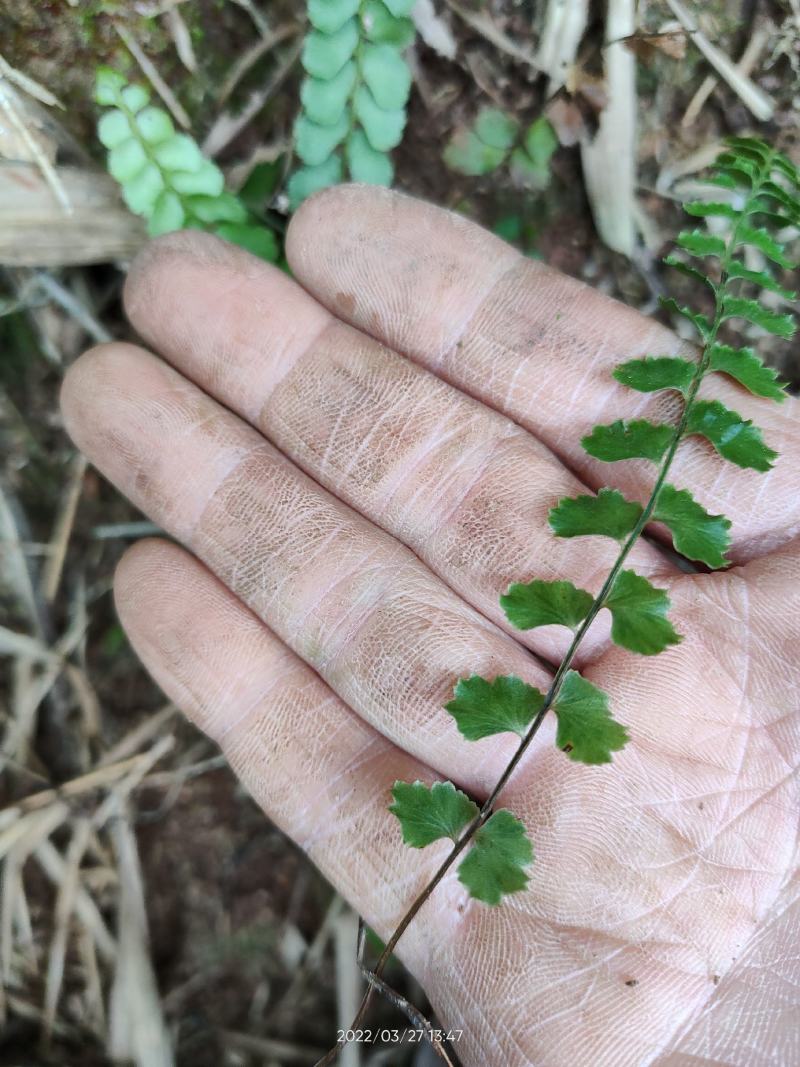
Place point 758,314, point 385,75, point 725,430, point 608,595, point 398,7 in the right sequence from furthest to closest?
point 385,75, point 398,7, point 758,314, point 725,430, point 608,595

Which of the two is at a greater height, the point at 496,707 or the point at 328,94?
the point at 328,94

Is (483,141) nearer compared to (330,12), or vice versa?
(330,12)

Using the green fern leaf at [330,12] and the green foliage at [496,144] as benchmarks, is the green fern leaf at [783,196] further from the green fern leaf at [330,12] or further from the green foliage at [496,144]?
the green fern leaf at [330,12]

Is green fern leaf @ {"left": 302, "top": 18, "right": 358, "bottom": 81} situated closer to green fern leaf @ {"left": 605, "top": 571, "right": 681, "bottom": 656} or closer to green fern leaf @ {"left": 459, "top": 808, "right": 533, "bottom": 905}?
green fern leaf @ {"left": 605, "top": 571, "right": 681, "bottom": 656}

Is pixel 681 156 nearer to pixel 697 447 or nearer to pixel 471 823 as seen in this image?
pixel 697 447

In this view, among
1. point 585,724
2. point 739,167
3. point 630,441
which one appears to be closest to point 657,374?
point 630,441

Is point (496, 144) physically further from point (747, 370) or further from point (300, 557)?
point (300, 557)

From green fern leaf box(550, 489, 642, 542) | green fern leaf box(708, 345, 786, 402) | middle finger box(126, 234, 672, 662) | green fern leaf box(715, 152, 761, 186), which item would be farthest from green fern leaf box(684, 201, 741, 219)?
green fern leaf box(550, 489, 642, 542)
